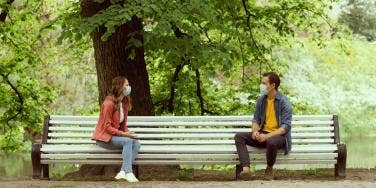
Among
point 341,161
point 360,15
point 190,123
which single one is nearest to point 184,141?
point 190,123

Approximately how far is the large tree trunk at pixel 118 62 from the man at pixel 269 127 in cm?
194

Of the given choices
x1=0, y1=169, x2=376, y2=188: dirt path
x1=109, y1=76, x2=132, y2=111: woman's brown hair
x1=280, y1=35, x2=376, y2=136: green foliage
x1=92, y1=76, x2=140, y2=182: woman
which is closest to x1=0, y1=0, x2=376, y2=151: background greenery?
x1=109, y1=76, x2=132, y2=111: woman's brown hair

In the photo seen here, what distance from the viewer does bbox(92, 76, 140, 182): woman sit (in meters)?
7.70

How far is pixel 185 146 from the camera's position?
8039 mm

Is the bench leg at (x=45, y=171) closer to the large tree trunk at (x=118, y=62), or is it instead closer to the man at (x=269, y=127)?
the large tree trunk at (x=118, y=62)

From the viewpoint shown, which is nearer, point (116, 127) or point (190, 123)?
point (116, 127)

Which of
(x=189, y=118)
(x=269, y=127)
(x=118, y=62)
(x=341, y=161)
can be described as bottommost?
(x=341, y=161)

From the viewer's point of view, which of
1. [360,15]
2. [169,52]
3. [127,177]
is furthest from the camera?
[360,15]

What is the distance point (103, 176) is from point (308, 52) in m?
21.5

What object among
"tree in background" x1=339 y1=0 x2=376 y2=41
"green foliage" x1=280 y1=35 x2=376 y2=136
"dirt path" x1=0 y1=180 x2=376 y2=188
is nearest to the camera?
"dirt path" x1=0 y1=180 x2=376 y2=188

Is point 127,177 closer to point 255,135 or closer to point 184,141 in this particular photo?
point 184,141

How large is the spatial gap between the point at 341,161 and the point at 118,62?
318 cm

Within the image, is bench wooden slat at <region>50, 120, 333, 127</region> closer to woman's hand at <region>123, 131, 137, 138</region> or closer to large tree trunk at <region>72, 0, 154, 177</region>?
woman's hand at <region>123, 131, 137, 138</region>

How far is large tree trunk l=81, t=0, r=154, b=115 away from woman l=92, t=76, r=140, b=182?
3.72 feet
